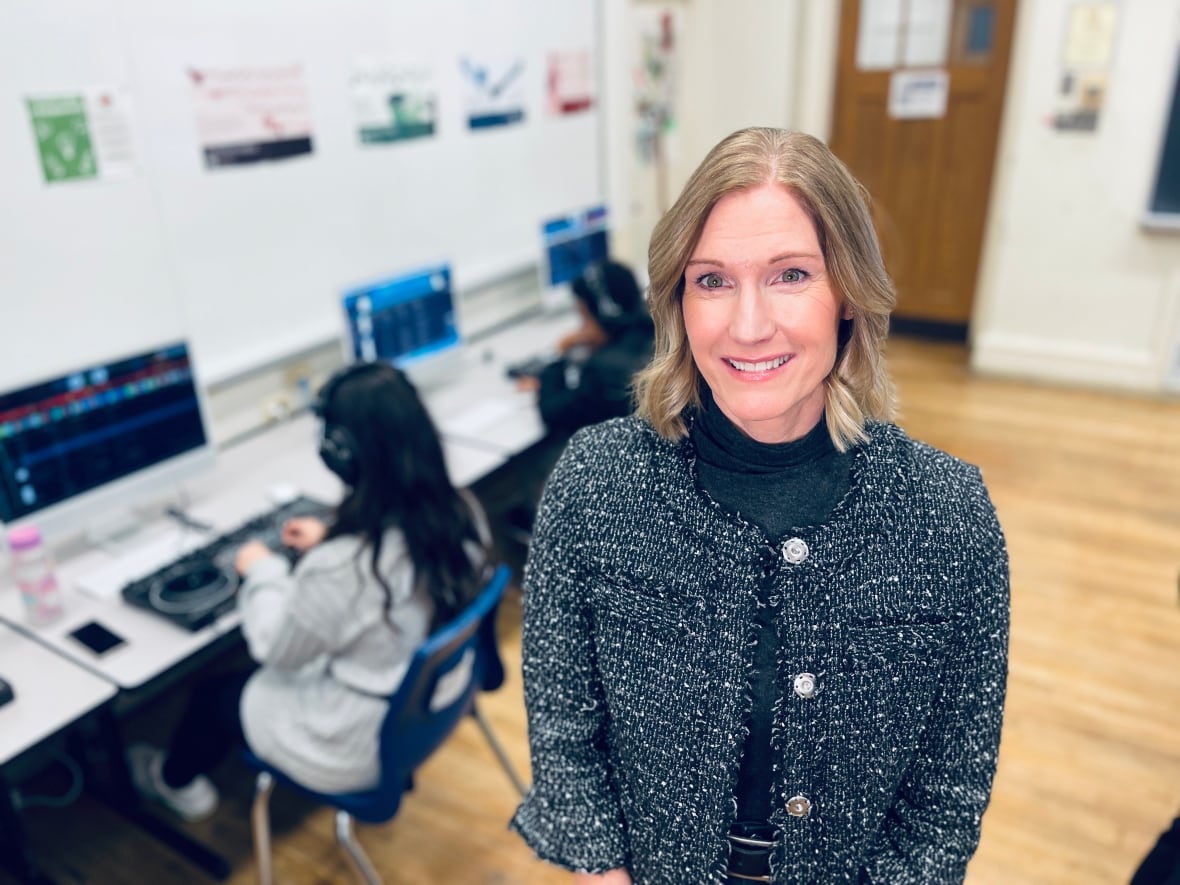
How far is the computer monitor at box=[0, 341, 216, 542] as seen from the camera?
1.93 metres

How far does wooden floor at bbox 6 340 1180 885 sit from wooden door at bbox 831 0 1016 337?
1845 millimetres

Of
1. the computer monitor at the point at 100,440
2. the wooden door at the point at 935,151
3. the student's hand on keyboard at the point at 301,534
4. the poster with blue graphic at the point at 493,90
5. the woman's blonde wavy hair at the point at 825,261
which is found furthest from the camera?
the wooden door at the point at 935,151

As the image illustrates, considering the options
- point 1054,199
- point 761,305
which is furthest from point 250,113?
point 1054,199

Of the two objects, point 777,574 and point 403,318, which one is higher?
point 777,574

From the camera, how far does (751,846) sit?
1.05 meters

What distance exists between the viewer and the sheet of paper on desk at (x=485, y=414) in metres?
2.84

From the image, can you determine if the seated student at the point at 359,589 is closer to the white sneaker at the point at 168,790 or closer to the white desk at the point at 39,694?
the white desk at the point at 39,694

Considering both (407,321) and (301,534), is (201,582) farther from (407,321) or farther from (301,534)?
(407,321)

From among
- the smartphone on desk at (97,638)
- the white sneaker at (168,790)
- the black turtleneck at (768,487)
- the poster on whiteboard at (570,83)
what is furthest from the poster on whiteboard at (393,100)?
the black turtleneck at (768,487)

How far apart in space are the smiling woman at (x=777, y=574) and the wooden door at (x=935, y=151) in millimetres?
4274

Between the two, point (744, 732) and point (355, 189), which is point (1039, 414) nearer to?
point (355, 189)

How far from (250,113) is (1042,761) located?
9.73ft

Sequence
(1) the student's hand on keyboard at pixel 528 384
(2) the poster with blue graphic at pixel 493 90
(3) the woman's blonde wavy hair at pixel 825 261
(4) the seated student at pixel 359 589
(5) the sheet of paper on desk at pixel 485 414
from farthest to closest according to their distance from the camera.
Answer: (2) the poster with blue graphic at pixel 493 90
(1) the student's hand on keyboard at pixel 528 384
(5) the sheet of paper on desk at pixel 485 414
(4) the seated student at pixel 359 589
(3) the woman's blonde wavy hair at pixel 825 261

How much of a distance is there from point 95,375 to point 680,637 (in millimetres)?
1672
